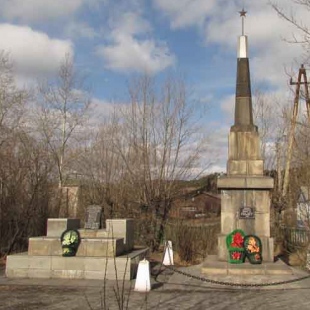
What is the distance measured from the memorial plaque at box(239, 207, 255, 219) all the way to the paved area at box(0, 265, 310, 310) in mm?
1915

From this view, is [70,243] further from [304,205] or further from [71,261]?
[304,205]

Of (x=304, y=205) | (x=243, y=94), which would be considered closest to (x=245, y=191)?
(x=304, y=205)

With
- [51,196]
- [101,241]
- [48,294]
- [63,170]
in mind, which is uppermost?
[63,170]

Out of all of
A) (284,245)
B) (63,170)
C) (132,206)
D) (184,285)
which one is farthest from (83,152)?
(184,285)

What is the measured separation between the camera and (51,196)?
1938 cm

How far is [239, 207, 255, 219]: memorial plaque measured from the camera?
500 inches

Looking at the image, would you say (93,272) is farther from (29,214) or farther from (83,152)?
(83,152)

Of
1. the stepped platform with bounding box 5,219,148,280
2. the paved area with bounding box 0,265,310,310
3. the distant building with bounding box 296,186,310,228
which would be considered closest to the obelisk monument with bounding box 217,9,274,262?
the paved area with bounding box 0,265,310,310

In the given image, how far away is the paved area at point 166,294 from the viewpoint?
8164mm

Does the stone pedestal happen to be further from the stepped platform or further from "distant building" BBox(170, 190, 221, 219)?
"distant building" BBox(170, 190, 221, 219)

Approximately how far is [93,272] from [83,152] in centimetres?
1455

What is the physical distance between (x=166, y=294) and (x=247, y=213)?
14.0 feet

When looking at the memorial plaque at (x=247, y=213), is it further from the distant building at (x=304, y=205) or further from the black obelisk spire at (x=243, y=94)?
the black obelisk spire at (x=243, y=94)

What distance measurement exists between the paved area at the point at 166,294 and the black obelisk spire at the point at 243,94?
4513 millimetres
